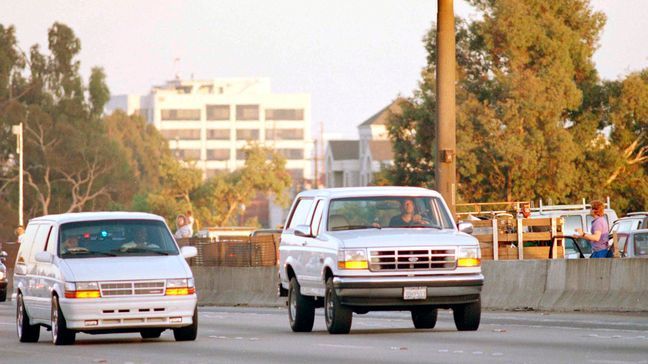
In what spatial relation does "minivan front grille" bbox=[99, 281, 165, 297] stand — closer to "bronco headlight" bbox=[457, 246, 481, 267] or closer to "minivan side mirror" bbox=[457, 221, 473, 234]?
"bronco headlight" bbox=[457, 246, 481, 267]

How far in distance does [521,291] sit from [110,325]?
392 inches

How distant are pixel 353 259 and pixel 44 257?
3.84 m

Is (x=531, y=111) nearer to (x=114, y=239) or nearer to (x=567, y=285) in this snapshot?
(x=567, y=285)

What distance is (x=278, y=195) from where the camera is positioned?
139375 mm

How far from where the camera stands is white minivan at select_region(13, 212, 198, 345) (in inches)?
786

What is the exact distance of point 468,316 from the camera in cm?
2181

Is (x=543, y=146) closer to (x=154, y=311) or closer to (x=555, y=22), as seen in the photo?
(x=555, y=22)

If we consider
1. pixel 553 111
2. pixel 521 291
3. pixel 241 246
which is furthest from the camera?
pixel 553 111

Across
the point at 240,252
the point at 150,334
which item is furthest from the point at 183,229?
the point at 150,334

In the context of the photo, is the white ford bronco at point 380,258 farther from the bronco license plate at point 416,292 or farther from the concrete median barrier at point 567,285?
the concrete median barrier at point 567,285

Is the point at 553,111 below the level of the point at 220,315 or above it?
above

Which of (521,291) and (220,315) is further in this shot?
(220,315)

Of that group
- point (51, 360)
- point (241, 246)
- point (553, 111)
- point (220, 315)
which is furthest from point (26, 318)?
point (553, 111)

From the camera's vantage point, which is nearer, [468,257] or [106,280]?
[106,280]
